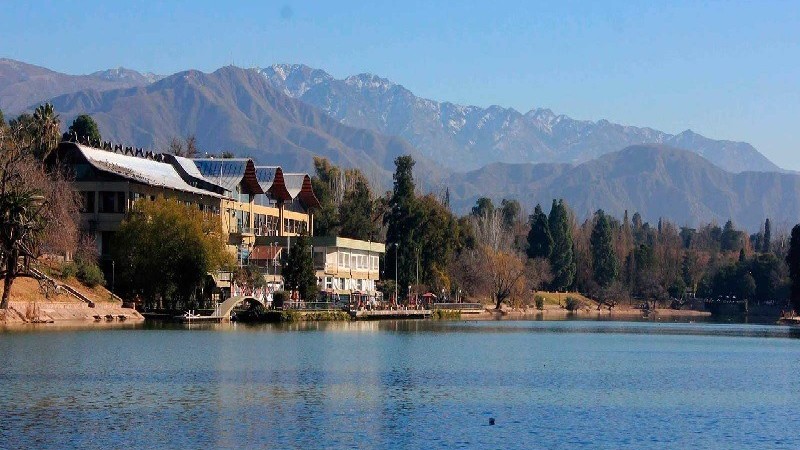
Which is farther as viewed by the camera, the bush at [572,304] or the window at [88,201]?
the bush at [572,304]

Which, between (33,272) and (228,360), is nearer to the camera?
(228,360)

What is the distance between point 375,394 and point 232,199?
72976 millimetres

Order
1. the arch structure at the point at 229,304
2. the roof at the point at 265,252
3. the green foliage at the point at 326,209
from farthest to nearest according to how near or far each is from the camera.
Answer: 1. the green foliage at the point at 326,209
2. the roof at the point at 265,252
3. the arch structure at the point at 229,304

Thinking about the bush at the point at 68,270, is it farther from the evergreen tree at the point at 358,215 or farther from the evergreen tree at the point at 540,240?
the evergreen tree at the point at 540,240

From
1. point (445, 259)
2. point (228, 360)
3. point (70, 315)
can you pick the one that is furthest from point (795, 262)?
point (228, 360)

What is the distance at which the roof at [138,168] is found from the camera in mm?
97250

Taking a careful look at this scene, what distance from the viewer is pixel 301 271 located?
10200 centimetres

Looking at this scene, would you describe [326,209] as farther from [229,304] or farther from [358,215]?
[229,304]

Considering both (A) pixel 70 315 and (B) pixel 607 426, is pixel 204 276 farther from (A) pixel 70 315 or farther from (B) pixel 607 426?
(B) pixel 607 426

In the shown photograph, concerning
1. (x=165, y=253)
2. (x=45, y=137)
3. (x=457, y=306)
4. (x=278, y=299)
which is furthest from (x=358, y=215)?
(x=165, y=253)

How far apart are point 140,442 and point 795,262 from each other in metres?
112

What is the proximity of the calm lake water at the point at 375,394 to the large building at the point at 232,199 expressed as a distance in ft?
85.5

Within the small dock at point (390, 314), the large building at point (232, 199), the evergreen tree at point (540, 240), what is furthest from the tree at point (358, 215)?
the evergreen tree at point (540, 240)

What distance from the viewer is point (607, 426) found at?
3550cm
